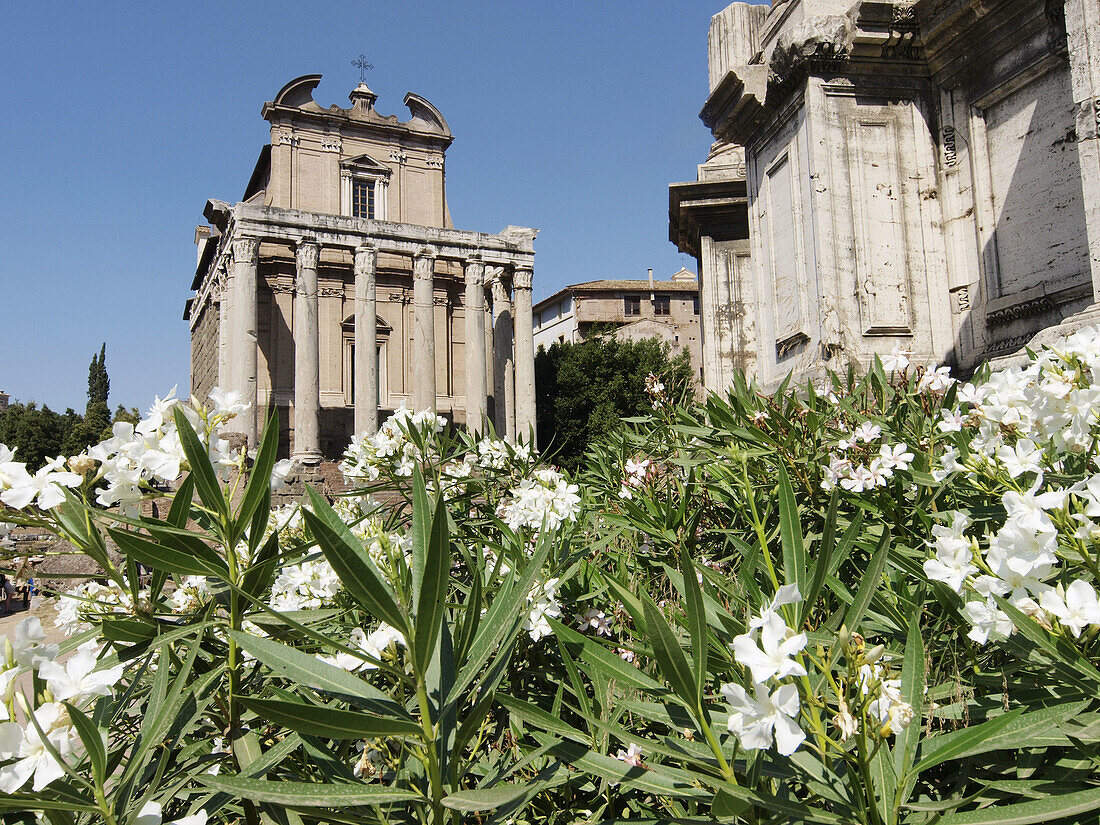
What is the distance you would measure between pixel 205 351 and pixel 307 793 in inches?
1420

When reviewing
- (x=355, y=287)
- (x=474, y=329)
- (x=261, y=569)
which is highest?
(x=355, y=287)

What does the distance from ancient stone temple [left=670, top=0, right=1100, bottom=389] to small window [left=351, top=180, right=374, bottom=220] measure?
90.9ft

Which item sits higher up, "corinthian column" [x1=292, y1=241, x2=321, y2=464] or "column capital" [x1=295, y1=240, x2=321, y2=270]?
"column capital" [x1=295, y1=240, x2=321, y2=270]

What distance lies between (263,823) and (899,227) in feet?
20.6

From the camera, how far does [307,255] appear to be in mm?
25875

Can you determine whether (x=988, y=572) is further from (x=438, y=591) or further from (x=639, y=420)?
(x=639, y=420)

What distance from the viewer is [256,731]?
1.55m

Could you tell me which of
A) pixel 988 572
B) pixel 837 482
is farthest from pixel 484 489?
pixel 988 572

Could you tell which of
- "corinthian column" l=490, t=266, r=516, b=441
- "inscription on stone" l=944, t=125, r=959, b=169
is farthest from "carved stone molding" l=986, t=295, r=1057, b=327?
"corinthian column" l=490, t=266, r=516, b=441

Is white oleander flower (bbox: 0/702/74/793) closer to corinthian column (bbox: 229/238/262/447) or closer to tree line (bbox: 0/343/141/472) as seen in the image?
corinthian column (bbox: 229/238/262/447)

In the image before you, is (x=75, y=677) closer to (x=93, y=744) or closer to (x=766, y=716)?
(x=93, y=744)

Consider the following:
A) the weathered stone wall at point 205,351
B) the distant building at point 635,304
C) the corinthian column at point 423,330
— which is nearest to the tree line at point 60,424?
the weathered stone wall at point 205,351

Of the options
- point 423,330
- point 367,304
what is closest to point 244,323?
point 367,304

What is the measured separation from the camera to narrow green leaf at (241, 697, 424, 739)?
0.92m
